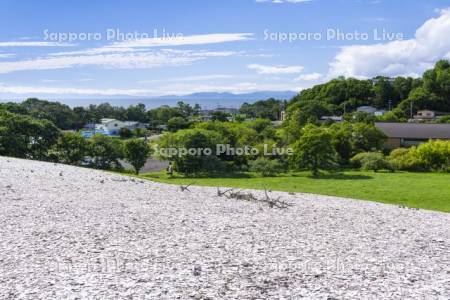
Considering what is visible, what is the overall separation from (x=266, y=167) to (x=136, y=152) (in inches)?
496

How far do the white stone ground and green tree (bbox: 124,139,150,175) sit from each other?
26.1 meters

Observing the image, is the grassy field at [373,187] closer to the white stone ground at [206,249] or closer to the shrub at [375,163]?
the shrub at [375,163]

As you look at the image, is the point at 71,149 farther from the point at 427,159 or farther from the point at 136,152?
the point at 427,159

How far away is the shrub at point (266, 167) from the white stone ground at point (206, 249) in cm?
2584

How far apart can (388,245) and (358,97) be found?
118028 millimetres

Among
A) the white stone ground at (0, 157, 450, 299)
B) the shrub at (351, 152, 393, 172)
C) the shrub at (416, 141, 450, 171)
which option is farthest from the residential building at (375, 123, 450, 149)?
the white stone ground at (0, 157, 450, 299)

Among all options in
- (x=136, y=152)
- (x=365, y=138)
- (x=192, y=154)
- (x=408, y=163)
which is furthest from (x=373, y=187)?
Answer: (x=365, y=138)

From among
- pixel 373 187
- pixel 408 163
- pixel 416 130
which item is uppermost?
pixel 416 130

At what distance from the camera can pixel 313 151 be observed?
44125mm

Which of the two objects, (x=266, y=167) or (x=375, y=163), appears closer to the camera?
(x=266, y=167)

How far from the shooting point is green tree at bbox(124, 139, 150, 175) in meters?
44.6

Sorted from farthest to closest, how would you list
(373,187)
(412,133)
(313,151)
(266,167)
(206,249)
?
(412,133) < (266,167) < (313,151) < (373,187) < (206,249)

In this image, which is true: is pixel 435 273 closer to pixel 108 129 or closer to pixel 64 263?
pixel 64 263

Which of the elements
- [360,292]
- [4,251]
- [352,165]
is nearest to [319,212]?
[360,292]
